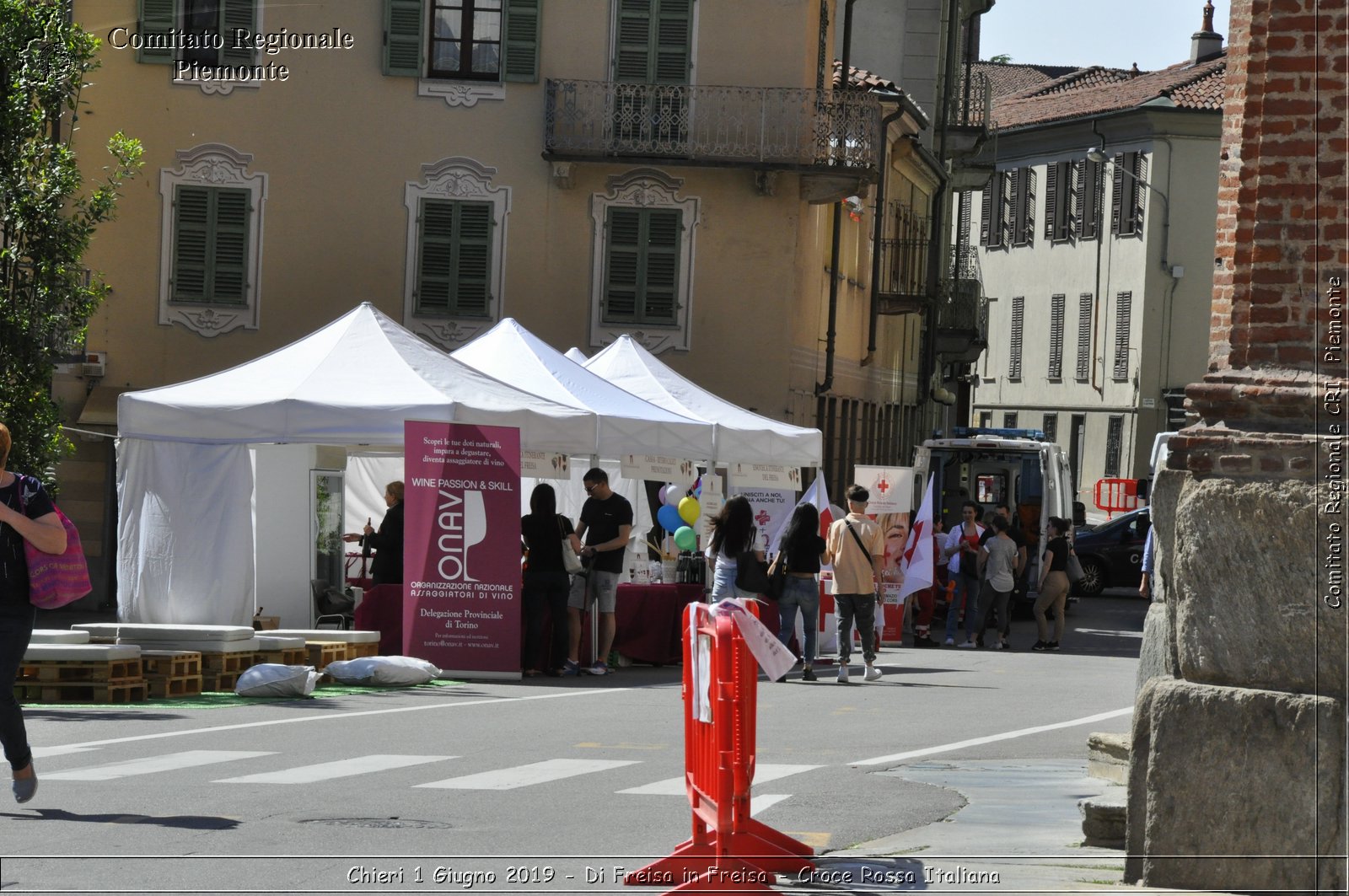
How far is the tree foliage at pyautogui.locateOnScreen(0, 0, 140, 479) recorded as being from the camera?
794 inches

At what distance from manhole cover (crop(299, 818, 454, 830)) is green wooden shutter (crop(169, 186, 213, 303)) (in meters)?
22.0

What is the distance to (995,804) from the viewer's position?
10.6 meters

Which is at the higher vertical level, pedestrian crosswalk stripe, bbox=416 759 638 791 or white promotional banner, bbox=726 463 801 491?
white promotional banner, bbox=726 463 801 491

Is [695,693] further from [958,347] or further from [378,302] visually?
[958,347]

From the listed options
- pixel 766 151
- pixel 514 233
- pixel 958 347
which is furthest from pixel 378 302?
pixel 958 347

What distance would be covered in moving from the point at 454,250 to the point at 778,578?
12.5m

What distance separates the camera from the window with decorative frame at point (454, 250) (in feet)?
101

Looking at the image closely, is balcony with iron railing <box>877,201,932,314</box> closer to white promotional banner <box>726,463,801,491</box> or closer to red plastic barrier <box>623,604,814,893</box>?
white promotional banner <box>726,463,801,491</box>

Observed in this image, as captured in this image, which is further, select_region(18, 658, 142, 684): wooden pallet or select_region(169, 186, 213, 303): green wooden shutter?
select_region(169, 186, 213, 303): green wooden shutter

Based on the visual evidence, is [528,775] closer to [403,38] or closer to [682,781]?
[682,781]

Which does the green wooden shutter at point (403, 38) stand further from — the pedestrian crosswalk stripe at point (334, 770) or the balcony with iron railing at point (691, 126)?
the pedestrian crosswalk stripe at point (334, 770)

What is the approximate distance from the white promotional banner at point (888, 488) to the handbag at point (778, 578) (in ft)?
21.3

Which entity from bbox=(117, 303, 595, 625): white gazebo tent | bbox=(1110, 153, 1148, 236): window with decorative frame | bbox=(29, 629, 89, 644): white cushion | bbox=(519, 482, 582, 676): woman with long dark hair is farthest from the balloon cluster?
bbox=(1110, 153, 1148, 236): window with decorative frame

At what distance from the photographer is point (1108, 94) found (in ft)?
199
